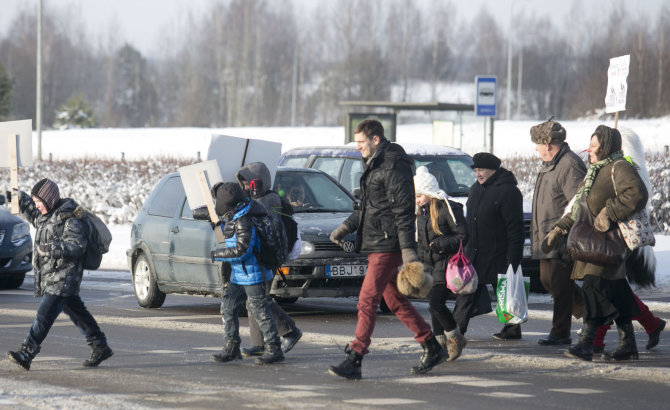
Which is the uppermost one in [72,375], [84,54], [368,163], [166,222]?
[84,54]

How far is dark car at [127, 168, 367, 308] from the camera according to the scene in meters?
11.1

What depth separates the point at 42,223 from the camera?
319 inches

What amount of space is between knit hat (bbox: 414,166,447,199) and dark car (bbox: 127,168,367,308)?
192 cm

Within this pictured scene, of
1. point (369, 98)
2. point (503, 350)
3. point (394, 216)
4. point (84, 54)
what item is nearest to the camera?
point (394, 216)

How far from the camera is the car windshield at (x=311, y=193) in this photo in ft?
40.2

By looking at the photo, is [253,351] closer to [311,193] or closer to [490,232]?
[490,232]

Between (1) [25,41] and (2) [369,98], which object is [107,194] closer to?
(2) [369,98]

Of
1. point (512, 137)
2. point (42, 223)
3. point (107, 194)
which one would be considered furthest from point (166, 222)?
point (512, 137)

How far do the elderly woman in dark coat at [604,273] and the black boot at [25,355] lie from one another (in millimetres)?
3968

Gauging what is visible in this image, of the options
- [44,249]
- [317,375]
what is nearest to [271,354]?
[317,375]

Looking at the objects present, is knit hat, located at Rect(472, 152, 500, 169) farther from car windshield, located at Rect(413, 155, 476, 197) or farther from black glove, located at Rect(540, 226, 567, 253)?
car windshield, located at Rect(413, 155, 476, 197)

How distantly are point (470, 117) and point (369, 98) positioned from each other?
62.1 meters

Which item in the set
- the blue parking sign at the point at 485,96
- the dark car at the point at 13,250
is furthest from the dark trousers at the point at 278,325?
the blue parking sign at the point at 485,96

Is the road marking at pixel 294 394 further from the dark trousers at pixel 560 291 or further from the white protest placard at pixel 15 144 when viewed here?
the white protest placard at pixel 15 144
